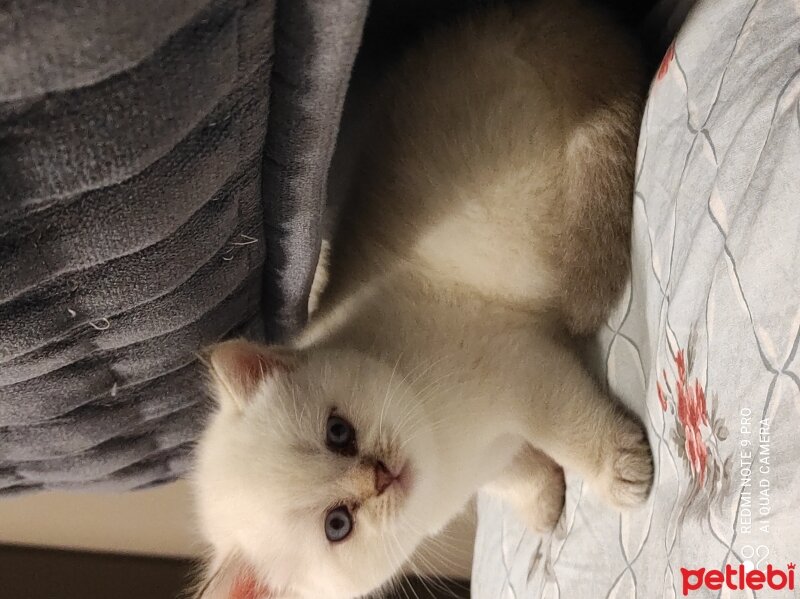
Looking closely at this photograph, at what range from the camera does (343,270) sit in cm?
104

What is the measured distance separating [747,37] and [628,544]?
1.72ft

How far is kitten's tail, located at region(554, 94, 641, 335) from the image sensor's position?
2.71ft

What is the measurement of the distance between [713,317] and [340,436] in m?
0.45

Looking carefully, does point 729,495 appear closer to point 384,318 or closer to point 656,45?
point 384,318

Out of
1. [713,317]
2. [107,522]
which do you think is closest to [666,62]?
[713,317]

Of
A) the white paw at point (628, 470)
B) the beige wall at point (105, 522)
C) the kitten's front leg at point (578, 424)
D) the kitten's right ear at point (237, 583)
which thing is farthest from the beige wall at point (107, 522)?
the white paw at point (628, 470)

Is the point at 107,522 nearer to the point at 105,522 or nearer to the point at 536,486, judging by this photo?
the point at 105,522

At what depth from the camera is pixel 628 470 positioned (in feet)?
2.52

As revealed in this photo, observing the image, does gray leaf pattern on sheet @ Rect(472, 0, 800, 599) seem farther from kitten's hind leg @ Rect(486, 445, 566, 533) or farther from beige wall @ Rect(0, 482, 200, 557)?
beige wall @ Rect(0, 482, 200, 557)

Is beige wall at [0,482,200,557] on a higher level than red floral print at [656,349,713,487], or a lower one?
lower

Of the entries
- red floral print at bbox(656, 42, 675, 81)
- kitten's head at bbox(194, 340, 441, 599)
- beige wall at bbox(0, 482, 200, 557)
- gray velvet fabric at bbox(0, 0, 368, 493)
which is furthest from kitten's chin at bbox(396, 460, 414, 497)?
beige wall at bbox(0, 482, 200, 557)

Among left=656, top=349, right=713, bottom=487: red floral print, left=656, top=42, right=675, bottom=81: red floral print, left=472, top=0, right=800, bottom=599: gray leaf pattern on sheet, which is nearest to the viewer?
left=472, top=0, right=800, bottom=599: gray leaf pattern on sheet

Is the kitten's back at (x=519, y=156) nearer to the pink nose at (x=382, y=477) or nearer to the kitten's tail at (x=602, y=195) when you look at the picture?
the kitten's tail at (x=602, y=195)

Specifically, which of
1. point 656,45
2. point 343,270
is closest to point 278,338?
point 343,270
